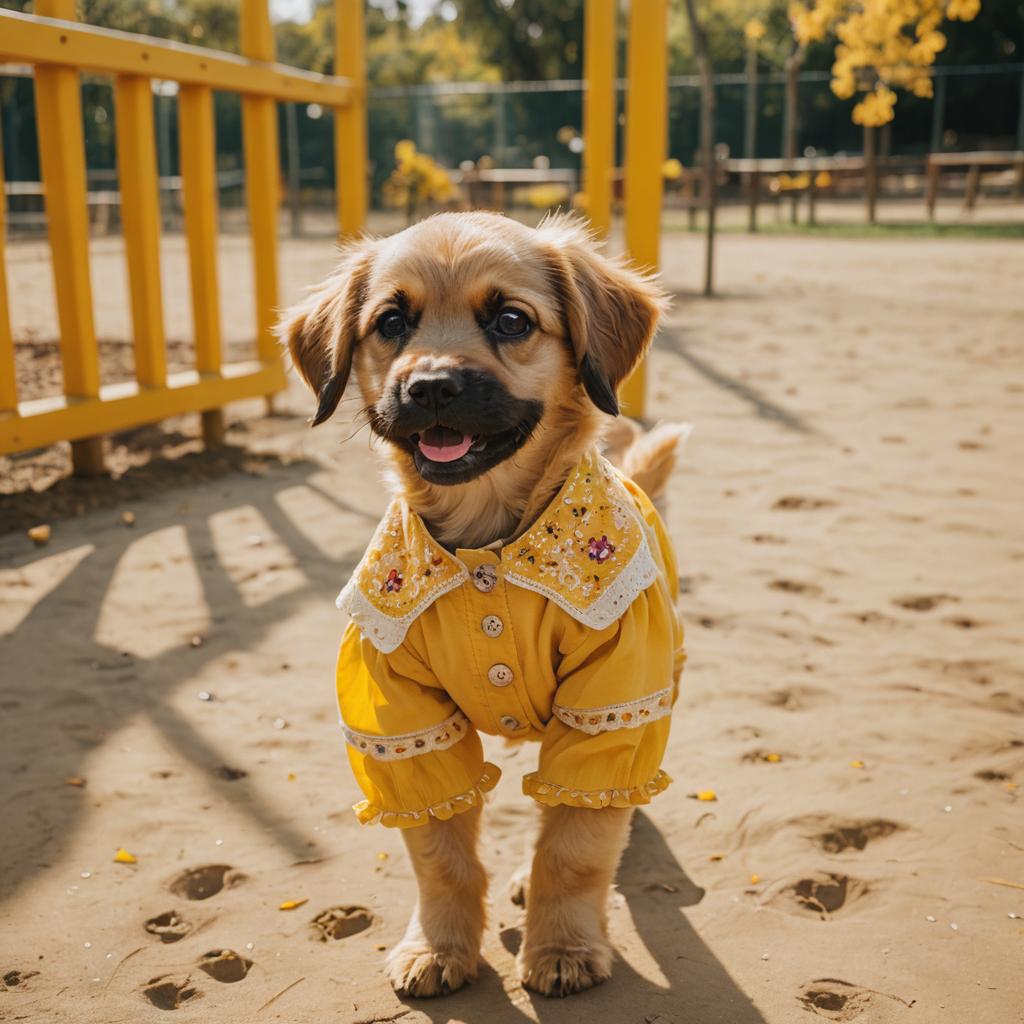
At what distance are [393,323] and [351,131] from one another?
6.38 m

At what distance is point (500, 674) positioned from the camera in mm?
2562

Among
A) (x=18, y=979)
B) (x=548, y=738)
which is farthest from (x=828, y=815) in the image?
(x=18, y=979)

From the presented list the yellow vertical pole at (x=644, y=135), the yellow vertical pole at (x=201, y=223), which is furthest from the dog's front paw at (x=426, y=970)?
the yellow vertical pole at (x=644, y=135)

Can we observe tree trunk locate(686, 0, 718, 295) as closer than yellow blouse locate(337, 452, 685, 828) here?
No

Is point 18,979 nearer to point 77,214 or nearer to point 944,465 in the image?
point 77,214

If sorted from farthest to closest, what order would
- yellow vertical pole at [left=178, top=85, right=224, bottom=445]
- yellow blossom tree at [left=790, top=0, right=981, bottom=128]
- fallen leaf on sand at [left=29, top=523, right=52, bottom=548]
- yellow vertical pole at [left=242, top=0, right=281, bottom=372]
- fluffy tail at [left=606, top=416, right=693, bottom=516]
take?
yellow blossom tree at [left=790, top=0, right=981, bottom=128], yellow vertical pole at [left=242, top=0, right=281, bottom=372], yellow vertical pole at [left=178, top=85, right=224, bottom=445], fallen leaf on sand at [left=29, top=523, right=52, bottom=548], fluffy tail at [left=606, top=416, right=693, bottom=516]

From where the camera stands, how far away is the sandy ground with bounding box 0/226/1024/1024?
263 centimetres

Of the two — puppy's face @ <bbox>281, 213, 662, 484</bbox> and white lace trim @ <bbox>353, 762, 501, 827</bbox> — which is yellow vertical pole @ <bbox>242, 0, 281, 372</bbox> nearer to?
puppy's face @ <bbox>281, 213, 662, 484</bbox>

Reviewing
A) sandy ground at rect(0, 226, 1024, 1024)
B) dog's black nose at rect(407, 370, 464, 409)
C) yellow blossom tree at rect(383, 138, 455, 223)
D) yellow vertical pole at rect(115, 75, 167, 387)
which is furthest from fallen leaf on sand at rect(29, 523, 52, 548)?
yellow blossom tree at rect(383, 138, 455, 223)

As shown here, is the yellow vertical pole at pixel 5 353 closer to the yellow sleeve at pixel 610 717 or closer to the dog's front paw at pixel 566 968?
the yellow sleeve at pixel 610 717

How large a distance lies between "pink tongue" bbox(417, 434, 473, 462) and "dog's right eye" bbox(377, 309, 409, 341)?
37cm

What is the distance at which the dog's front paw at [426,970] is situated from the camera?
8.60ft

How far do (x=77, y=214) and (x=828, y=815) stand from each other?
491cm

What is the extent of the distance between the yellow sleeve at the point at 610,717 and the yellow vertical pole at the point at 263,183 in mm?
5527
